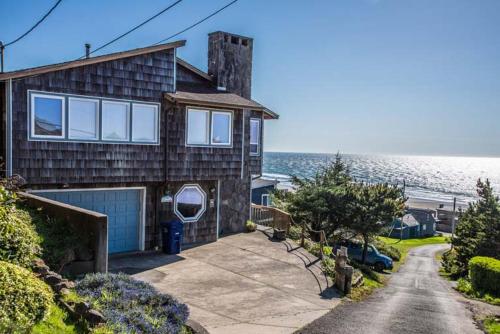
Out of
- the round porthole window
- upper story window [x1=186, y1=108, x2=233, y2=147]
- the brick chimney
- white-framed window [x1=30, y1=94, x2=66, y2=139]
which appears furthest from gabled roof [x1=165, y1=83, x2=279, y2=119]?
white-framed window [x1=30, y1=94, x2=66, y2=139]

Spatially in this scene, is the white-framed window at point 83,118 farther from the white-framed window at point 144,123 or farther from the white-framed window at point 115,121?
the white-framed window at point 144,123

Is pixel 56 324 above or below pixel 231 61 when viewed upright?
below

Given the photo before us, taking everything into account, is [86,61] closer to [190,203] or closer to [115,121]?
[115,121]

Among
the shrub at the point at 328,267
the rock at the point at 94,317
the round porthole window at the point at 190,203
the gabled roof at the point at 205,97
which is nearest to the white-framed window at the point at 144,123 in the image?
the gabled roof at the point at 205,97

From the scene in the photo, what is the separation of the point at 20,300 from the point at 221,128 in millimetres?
12120

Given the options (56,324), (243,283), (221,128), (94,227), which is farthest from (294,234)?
(56,324)

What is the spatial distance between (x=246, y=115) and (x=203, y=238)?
17.8ft

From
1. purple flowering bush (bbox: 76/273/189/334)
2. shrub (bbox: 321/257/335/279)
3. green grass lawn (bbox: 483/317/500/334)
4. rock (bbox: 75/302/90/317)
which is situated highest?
rock (bbox: 75/302/90/317)

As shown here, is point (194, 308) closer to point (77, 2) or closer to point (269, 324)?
point (269, 324)

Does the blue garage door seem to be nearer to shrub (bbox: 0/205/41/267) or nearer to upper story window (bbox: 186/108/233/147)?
upper story window (bbox: 186/108/233/147)

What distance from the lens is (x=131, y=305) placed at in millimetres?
7176

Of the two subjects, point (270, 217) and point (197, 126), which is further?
point (270, 217)

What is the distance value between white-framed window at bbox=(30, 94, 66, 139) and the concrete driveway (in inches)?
173

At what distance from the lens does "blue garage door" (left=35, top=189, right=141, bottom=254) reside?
1434cm
